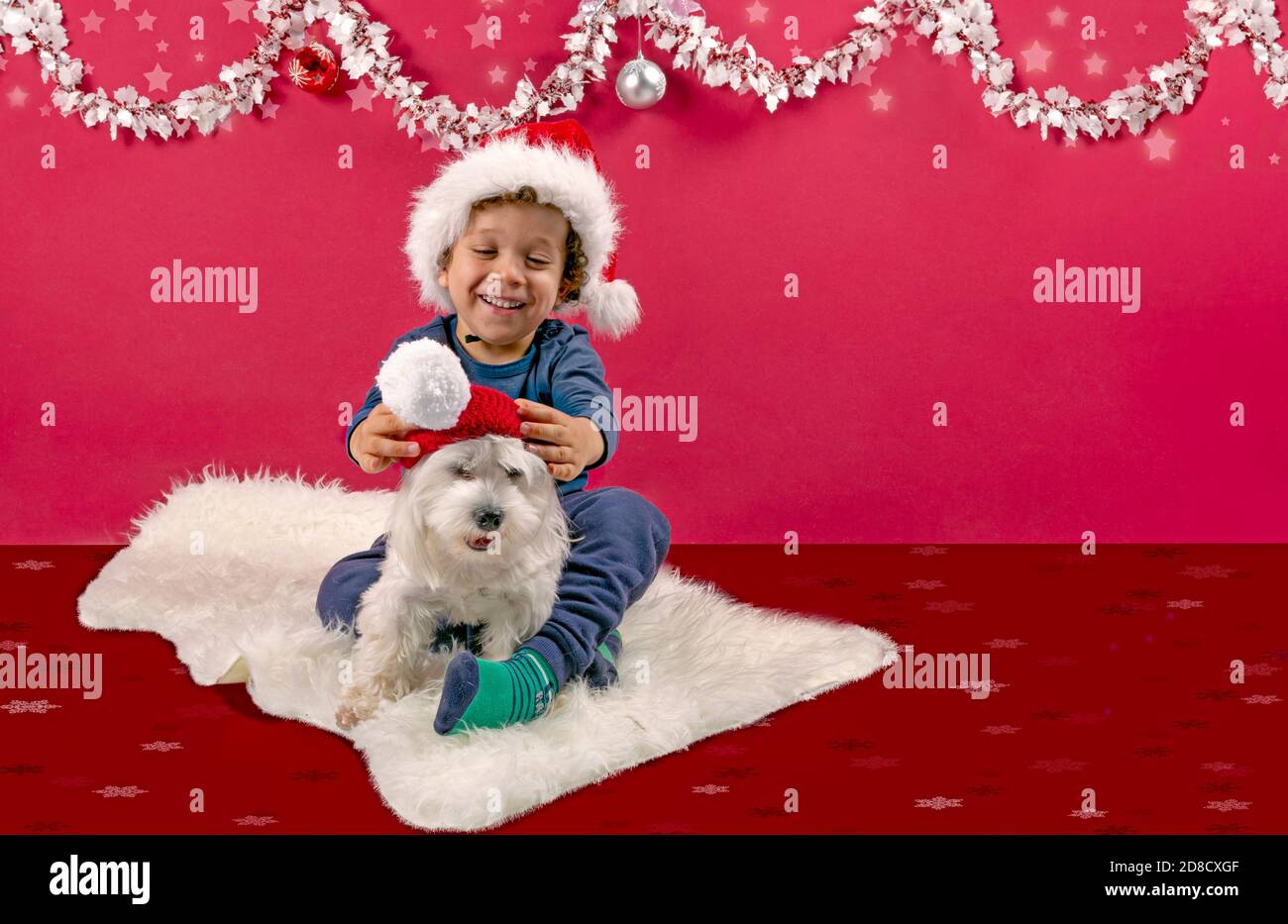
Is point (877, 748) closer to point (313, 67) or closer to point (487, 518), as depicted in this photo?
point (487, 518)

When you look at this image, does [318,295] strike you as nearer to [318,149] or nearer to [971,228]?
[318,149]

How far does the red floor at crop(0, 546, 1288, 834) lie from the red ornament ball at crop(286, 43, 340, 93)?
1189 millimetres

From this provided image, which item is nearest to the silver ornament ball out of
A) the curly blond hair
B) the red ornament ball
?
the red ornament ball

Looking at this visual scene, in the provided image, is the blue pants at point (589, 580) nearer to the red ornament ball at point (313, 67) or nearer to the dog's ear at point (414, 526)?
the dog's ear at point (414, 526)

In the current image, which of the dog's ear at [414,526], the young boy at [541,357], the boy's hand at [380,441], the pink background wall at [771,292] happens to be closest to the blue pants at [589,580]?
the young boy at [541,357]

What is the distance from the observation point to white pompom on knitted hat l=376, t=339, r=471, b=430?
50.0 inches

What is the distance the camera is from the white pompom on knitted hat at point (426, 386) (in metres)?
1.27

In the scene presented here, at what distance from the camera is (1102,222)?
8.39 feet

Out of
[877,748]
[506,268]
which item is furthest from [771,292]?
[877,748]

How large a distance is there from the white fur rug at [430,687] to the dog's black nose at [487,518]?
23 centimetres

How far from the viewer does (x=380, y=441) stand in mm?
1384

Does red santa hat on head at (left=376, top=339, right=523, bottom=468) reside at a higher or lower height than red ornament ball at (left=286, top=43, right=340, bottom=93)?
lower

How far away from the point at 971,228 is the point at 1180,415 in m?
0.65

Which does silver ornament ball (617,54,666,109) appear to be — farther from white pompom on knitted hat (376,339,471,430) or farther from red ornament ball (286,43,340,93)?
white pompom on knitted hat (376,339,471,430)
